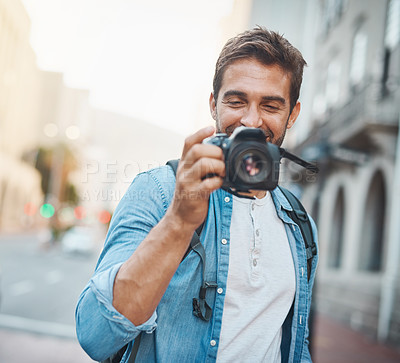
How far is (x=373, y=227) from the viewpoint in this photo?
1213cm

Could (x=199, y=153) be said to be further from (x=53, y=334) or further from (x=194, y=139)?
(x=53, y=334)

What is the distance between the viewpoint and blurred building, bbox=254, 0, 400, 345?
954 cm

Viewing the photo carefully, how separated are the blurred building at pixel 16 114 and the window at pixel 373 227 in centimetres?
1975

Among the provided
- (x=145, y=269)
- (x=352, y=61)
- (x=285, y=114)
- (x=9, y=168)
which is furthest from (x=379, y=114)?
(x=9, y=168)

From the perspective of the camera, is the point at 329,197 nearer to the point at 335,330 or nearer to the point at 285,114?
the point at 335,330

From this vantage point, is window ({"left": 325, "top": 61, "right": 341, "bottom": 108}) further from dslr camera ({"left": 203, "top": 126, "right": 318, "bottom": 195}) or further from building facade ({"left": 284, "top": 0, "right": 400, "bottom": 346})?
dslr camera ({"left": 203, "top": 126, "right": 318, "bottom": 195})

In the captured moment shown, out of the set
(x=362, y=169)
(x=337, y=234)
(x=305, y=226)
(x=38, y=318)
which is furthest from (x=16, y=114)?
(x=305, y=226)

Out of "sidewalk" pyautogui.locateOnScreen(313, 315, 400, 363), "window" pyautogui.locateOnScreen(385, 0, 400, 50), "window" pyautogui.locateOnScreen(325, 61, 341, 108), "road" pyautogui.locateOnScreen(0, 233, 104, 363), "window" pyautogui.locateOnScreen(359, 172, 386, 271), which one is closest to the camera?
"road" pyautogui.locateOnScreen(0, 233, 104, 363)

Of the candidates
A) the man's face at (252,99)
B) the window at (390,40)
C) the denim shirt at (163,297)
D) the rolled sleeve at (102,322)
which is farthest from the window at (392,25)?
the rolled sleeve at (102,322)

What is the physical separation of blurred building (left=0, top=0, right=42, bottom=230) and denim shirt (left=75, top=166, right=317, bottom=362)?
2446cm

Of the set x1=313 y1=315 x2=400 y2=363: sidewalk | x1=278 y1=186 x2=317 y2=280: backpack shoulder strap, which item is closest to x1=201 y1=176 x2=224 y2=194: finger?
x1=278 y1=186 x2=317 y2=280: backpack shoulder strap

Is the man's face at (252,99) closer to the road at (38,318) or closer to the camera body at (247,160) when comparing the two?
the camera body at (247,160)

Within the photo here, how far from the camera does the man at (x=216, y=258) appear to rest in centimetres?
123

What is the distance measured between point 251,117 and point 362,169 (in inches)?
452
